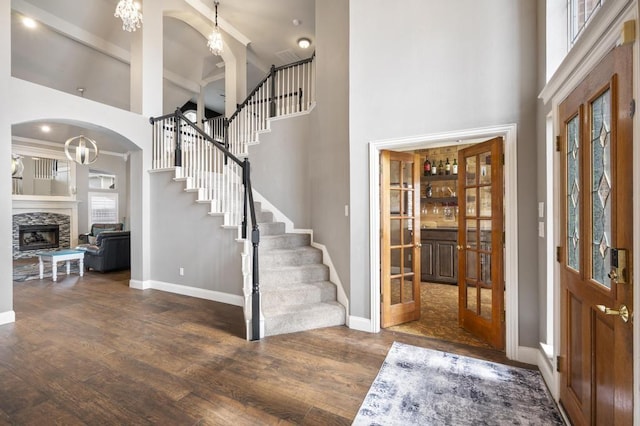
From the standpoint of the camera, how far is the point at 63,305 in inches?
163

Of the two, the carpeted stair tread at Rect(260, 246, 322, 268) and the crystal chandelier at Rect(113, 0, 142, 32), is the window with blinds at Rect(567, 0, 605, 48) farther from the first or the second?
the crystal chandelier at Rect(113, 0, 142, 32)

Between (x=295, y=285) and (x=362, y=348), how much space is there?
1.15 meters

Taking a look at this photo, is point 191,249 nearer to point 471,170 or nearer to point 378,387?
point 378,387

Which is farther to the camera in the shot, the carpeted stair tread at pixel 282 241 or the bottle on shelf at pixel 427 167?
the bottle on shelf at pixel 427 167

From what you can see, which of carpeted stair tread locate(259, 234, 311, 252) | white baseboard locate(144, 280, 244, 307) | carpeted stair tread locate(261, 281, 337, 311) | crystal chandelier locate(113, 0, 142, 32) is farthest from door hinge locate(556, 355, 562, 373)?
crystal chandelier locate(113, 0, 142, 32)

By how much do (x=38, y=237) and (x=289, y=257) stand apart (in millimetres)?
10289

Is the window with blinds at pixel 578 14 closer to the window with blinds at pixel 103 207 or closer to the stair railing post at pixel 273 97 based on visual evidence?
the stair railing post at pixel 273 97

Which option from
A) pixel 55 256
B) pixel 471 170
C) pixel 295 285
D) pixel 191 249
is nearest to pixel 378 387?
pixel 295 285

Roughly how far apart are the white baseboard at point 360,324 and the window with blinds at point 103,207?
11.0 m

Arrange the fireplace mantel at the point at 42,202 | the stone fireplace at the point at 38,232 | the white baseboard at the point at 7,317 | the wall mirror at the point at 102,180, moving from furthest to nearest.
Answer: the wall mirror at the point at 102,180, the stone fireplace at the point at 38,232, the fireplace mantel at the point at 42,202, the white baseboard at the point at 7,317

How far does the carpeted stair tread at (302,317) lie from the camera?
10.4ft

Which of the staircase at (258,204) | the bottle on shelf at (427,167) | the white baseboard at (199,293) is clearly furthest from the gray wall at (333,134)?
the bottle on shelf at (427,167)

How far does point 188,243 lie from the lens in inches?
185

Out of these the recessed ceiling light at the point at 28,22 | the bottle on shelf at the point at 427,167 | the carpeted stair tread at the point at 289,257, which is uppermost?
the recessed ceiling light at the point at 28,22
